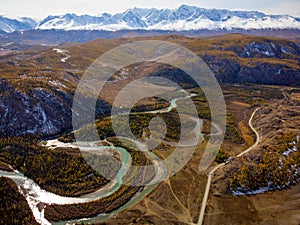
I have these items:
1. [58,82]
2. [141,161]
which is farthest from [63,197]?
[58,82]

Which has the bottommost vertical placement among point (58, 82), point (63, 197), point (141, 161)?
point (63, 197)

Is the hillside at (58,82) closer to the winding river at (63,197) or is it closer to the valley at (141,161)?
the valley at (141,161)

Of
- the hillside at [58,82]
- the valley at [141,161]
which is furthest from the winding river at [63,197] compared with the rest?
the hillside at [58,82]

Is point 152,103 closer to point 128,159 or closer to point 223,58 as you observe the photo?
point 128,159

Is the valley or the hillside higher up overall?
the hillside

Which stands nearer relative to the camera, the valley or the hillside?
the valley

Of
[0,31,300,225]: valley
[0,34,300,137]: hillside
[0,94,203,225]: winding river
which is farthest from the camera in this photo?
[0,34,300,137]: hillside

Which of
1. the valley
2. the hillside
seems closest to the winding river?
the valley

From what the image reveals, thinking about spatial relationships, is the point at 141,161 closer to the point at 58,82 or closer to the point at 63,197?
the point at 63,197

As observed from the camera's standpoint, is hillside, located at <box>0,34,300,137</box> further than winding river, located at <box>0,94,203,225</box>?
Yes

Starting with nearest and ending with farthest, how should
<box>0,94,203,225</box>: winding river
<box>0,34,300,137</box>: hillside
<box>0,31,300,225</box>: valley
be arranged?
1. <box>0,94,203,225</box>: winding river
2. <box>0,31,300,225</box>: valley
3. <box>0,34,300,137</box>: hillside

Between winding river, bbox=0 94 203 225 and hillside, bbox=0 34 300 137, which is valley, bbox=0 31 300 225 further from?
hillside, bbox=0 34 300 137
